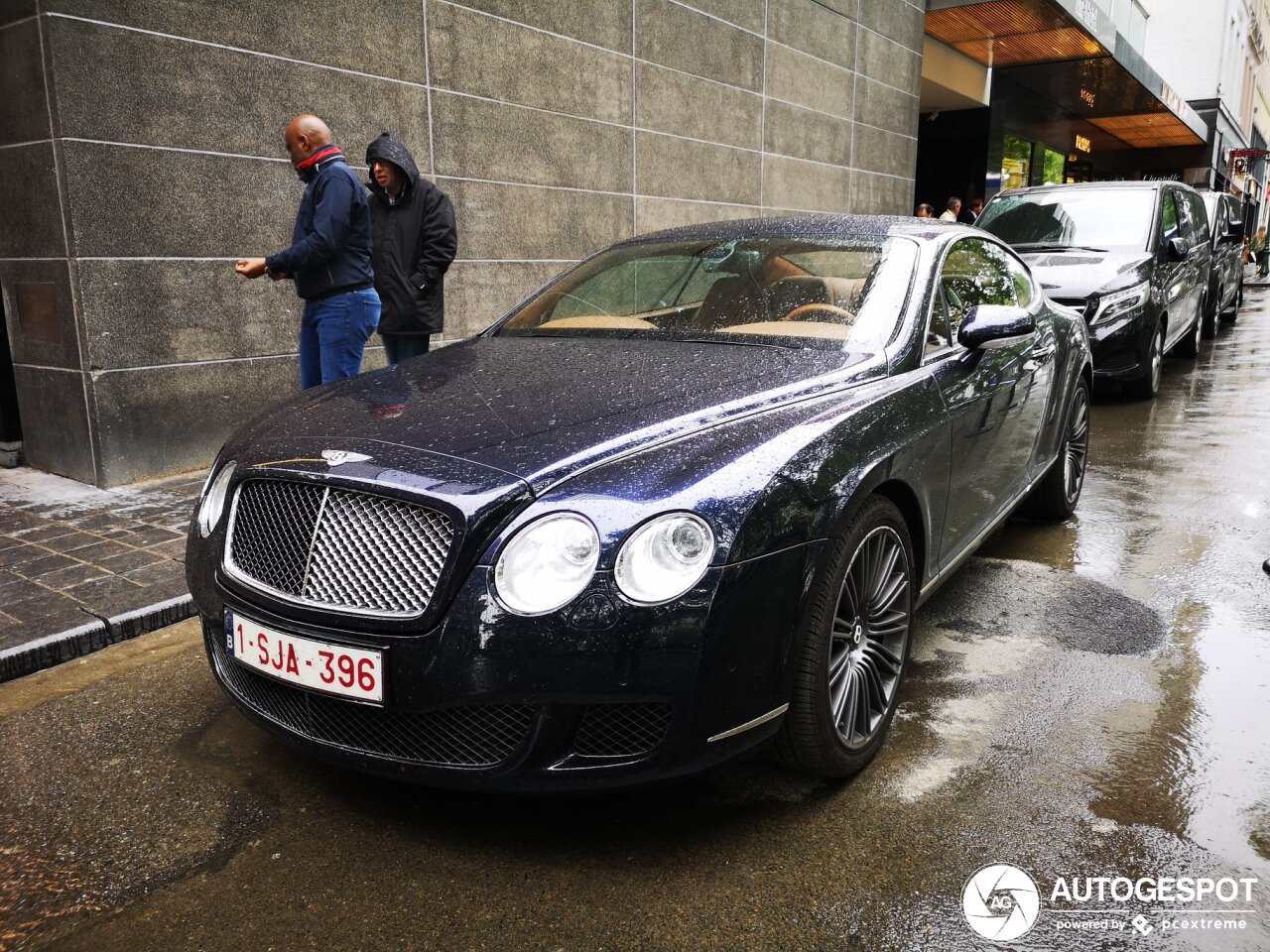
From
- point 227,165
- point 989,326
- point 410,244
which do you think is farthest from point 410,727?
point 227,165

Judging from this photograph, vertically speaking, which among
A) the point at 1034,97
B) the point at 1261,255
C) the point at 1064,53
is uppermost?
the point at 1064,53

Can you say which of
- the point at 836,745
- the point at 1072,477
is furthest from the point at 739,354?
the point at 1072,477

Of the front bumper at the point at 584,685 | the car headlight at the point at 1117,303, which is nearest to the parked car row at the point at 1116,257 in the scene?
the car headlight at the point at 1117,303

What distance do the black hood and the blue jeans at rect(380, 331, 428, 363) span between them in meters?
0.83

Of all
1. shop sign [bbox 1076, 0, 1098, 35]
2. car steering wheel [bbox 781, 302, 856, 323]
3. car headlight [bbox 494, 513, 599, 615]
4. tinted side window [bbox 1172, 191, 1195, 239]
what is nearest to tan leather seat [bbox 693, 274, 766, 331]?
car steering wheel [bbox 781, 302, 856, 323]

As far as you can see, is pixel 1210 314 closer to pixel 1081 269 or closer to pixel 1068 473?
pixel 1081 269

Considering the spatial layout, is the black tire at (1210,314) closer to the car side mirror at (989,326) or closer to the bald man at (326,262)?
the car side mirror at (989,326)

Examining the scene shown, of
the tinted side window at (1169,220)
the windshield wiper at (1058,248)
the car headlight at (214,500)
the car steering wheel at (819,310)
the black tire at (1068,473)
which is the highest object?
the tinted side window at (1169,220)

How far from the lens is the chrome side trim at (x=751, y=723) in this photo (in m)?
2.20

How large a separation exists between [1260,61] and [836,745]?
6698 centimetres

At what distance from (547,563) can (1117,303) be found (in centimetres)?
730

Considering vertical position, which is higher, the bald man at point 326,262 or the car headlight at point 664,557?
the bald man at point 326,262

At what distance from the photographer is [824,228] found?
12.4 feet

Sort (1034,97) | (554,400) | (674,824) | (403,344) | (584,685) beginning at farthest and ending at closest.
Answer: (1034,97) → (403,344) → (554,400) → (674,824) → (584,685)
